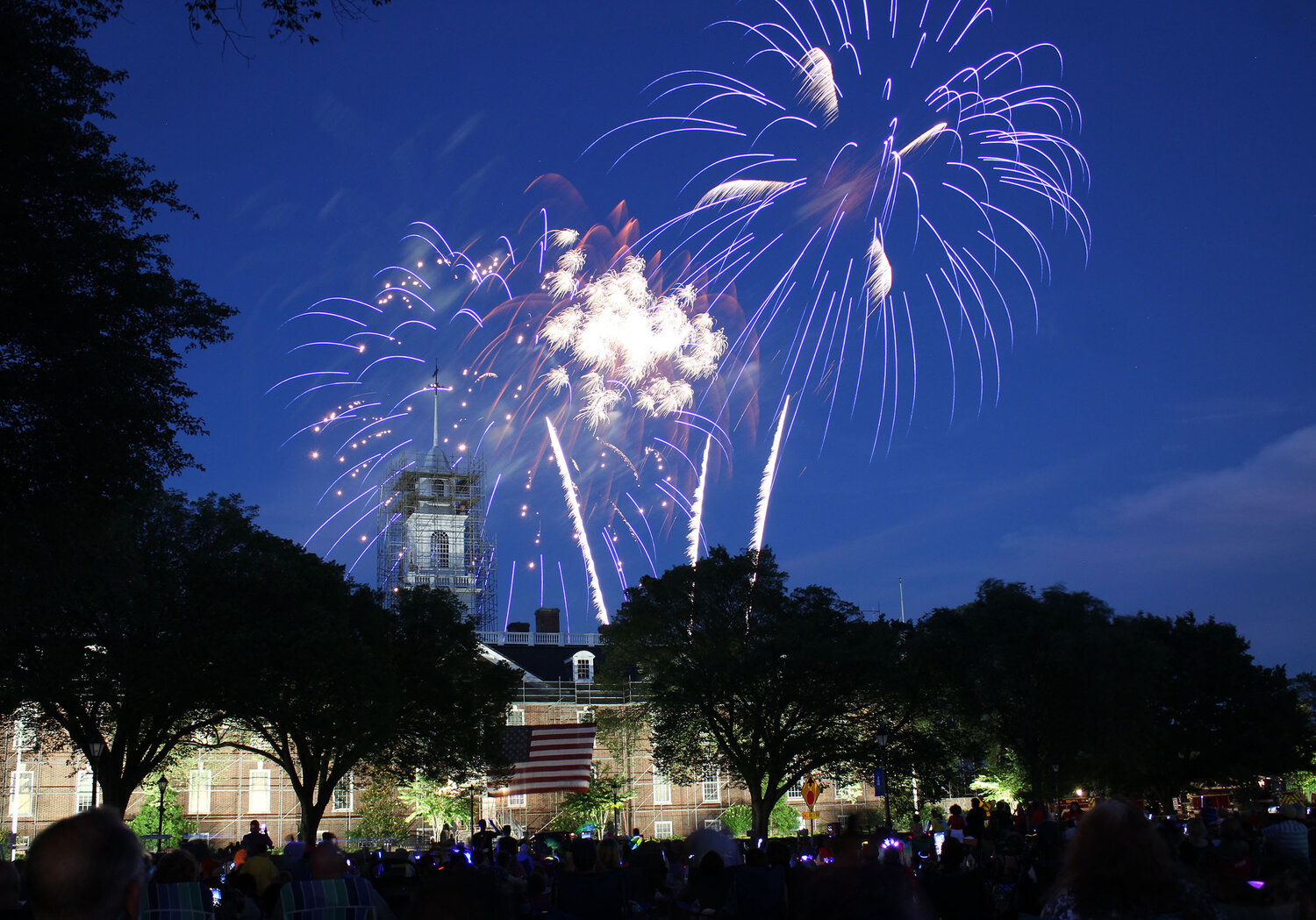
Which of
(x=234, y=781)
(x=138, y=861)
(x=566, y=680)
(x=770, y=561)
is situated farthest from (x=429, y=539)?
(x=138, y=861)

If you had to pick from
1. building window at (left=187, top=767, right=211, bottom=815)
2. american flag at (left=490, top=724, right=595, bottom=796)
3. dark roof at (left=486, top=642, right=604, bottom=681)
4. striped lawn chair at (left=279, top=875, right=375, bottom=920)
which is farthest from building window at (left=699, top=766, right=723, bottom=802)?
striped lawn chair at (left=279, top=875, right=375, bottom=920)

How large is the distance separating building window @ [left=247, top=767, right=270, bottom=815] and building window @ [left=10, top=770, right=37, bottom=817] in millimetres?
9431

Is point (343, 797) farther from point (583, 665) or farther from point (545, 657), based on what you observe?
point (583, 665)

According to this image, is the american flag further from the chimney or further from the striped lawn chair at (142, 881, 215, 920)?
the chimney

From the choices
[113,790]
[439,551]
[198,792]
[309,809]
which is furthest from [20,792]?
[439,551]

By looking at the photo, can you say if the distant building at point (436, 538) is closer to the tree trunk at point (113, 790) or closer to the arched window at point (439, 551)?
the arched window at point (439, 551)

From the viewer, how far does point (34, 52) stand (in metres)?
14.8

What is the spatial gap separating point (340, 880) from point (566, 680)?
5701 cm

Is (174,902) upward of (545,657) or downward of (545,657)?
downward

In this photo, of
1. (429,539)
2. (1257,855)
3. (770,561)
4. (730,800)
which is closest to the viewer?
(1257,855)

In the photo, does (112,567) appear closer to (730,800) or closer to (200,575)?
(200,575)

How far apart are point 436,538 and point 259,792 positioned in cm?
2909

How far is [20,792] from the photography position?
50.9m

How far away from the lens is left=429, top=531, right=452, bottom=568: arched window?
8006cm
